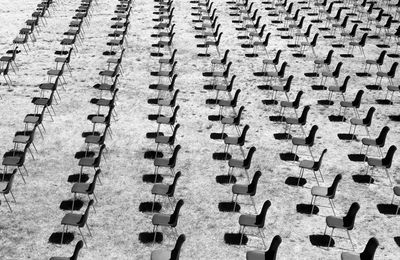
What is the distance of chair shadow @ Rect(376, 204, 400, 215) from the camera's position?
11.9 meters

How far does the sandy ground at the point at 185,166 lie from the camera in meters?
10.9

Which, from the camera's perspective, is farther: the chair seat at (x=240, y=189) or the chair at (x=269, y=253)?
the chair seat at (x=240, y=189)

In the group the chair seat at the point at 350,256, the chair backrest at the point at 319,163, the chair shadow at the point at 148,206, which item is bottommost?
the chair shadow at the point at 148,206

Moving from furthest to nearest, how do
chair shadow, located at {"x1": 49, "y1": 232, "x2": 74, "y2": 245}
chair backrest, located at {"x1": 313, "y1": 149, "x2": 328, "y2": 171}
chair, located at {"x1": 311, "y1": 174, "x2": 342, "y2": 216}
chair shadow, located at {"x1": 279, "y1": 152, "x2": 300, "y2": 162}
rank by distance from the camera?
chair shadow, located at {"x1": 279, "y1": 152, "x2": 300, "y2": 162}
chair backrest, located at {"x1": 313, "y1": 149, "x2": 328, "y2": 171}
chair, located at {"x1": 311, "y1": 174, "x2": 342, "y2": 216}
chair shadow, located at {"x1": 49, "y1": 232, "x2": 74, "y2": 245}

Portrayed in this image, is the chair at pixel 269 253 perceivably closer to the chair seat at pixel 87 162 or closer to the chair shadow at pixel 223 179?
the chair shadow at pixel 223 179

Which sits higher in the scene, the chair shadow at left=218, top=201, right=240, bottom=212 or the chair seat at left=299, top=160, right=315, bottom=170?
the chair seat at left=299, top=160, right=315, bottom=170

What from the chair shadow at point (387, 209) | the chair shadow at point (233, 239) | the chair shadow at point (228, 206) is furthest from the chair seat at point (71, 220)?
the chair shadow at point (387, 209)

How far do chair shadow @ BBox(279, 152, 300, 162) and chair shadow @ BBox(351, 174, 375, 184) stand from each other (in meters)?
1.69

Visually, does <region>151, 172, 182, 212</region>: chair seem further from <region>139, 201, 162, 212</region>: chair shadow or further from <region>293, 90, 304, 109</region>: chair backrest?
A: <region>293, 90, 304, 109</region>: chair backrest

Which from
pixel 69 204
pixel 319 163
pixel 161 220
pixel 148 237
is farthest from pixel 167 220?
pixel 319 163

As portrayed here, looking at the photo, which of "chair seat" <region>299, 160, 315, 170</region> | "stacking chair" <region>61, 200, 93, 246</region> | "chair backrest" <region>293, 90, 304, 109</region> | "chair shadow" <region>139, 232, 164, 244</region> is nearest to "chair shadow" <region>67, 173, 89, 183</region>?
"stacking chair" <region>61, 200, 93, 246</region>

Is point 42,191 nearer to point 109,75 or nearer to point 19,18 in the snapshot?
point 109,75

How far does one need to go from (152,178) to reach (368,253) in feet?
19.8

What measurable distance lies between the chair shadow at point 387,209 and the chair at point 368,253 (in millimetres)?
2647
